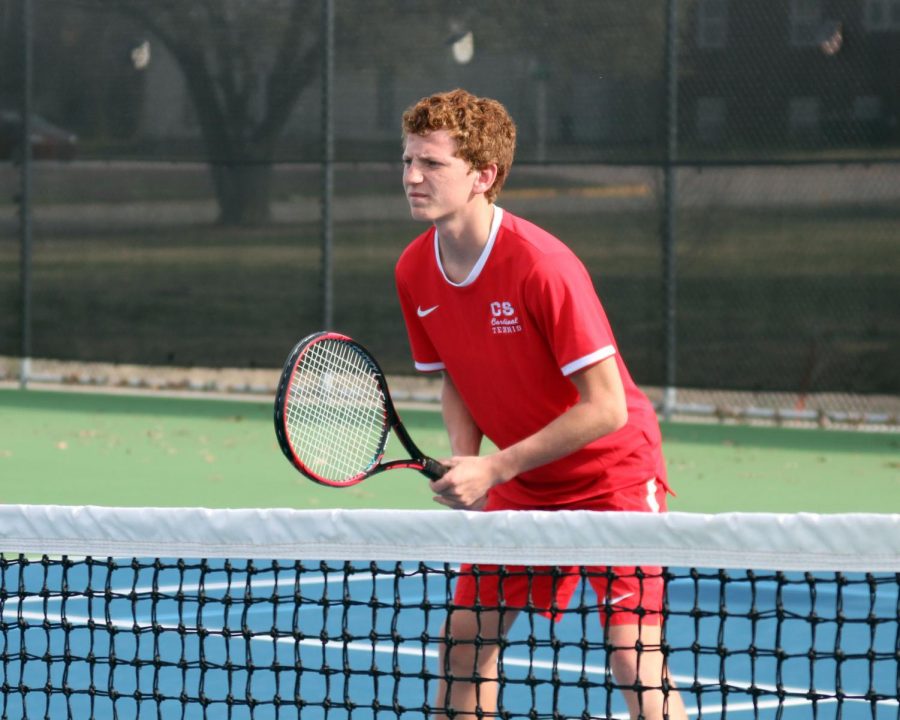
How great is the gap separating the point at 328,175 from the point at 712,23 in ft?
7.99

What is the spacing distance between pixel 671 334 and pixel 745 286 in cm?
49

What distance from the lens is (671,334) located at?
9.36 meters

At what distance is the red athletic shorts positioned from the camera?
3129 millimetres

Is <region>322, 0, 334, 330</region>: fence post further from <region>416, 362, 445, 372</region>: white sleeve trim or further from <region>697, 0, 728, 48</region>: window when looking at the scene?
<region>416, 362, 445, 372</region>: white sleeve trim

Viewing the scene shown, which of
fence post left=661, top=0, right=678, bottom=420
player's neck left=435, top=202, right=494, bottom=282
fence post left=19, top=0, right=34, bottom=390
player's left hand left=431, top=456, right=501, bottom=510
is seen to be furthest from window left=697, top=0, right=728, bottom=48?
player's left hand left=431, top=456, right=501, bottom=510

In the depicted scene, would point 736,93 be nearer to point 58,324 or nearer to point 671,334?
point 671,334

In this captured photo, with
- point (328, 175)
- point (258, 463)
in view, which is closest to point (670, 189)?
point (328, 175)

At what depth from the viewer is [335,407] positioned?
3.98m

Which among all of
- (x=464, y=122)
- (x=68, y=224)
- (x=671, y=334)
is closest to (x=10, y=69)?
(x=68, y=224)

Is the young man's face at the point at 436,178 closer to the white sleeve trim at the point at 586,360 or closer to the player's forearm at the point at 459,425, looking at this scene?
the white sleeve trim at the point at 586,360

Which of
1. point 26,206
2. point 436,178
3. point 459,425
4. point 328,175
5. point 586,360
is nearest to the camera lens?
point 586,360

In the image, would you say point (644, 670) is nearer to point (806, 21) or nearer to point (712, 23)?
point (806, 21)

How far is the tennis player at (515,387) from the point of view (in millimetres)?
3109

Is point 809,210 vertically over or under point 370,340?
over
